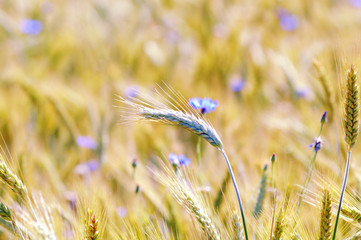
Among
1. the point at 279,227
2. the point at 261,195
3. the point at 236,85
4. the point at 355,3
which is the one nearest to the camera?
the point at 279,227

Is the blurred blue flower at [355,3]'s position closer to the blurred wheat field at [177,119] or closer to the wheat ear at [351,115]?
the blurred wheat field at [177,119]

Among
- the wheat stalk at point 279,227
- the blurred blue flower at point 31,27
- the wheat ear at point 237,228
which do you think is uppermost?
the blurred blue flower at point 31,27

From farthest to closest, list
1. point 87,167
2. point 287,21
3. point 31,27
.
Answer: point 287,21 → point 31,27 → point 87,167

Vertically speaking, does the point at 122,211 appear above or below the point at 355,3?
below

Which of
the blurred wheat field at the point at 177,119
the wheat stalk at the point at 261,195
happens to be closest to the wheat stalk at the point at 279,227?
the blurred wheat field at the point at 177,119

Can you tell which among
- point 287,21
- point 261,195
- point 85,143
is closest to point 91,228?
point 261,195

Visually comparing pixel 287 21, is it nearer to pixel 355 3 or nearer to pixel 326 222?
pixel 355 3
